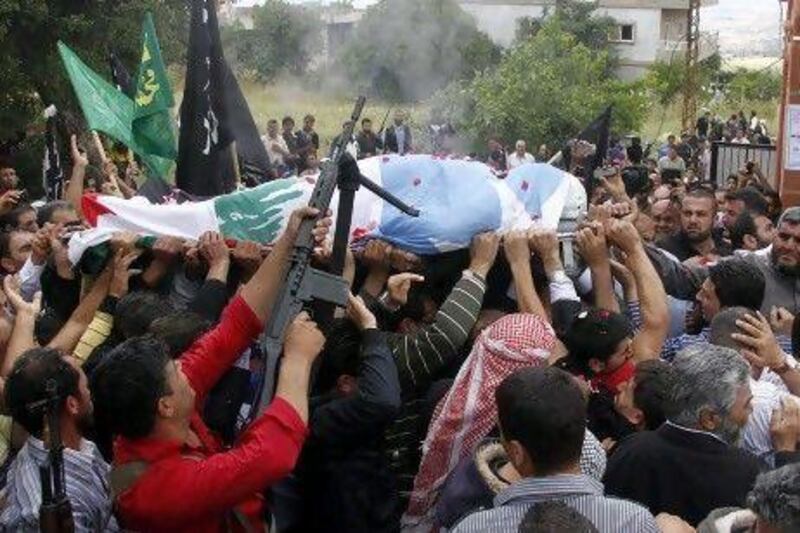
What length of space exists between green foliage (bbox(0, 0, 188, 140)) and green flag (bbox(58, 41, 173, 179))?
8.86m

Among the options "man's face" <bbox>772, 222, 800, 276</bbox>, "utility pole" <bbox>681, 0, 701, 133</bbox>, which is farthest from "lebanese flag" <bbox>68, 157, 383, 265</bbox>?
"utility pole" <bbox>681, 0, 701, 133</bbox>

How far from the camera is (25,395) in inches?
150

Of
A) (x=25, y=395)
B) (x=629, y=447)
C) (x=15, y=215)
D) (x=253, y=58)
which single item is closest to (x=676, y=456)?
(x=629, y=447)

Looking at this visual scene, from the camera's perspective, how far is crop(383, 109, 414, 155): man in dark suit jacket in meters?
23.9

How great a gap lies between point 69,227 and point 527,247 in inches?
87.0

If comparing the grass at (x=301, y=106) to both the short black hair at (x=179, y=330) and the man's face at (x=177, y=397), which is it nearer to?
the short black hair at (x=179, y=330)

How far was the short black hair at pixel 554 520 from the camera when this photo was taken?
2875 millimetres

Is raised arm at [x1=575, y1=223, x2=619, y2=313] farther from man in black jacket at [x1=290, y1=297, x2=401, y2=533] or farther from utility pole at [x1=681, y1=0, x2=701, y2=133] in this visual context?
utility pole at [x1=681, y1=0, x2=701, y2=133]

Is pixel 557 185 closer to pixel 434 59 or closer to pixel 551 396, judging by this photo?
pixel 551 396

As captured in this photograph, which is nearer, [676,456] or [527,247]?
[676,456]

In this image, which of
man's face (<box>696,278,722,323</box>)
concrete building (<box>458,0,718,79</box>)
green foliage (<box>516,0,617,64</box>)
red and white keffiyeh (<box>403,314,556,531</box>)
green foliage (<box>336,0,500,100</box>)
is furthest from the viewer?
concrete building (<box>458,0,718,79</box>)

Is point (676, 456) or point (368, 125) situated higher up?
point (676, 456)

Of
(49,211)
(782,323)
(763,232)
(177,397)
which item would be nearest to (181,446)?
(177,397)

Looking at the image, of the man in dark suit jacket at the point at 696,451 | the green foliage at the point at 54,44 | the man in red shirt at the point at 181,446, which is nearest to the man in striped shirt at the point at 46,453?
the man in red shirt at the point at 181,446
